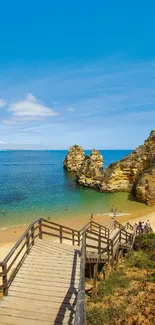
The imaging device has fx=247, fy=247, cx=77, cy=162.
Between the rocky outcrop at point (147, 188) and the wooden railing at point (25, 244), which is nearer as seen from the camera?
the wooden railing at point (25, 244)

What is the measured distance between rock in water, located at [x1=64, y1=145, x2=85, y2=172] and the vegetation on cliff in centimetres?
6851

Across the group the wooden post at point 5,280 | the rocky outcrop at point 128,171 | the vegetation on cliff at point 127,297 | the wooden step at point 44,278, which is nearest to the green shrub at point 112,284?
the vegetation on cliff at point 127,297

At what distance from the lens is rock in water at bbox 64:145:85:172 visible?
8300cm

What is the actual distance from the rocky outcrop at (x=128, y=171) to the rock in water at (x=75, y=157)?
1392 inches

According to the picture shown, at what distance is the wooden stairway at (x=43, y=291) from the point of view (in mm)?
6375

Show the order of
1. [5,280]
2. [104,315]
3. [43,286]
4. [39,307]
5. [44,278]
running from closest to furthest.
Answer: [39,307] → [5,280] → [43,286] → [44,278] → [104,315]

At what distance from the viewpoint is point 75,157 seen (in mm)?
84000

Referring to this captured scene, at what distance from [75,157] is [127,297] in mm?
74477

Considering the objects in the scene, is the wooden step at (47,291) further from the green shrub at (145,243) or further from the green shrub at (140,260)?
the green shrub at (145,243)

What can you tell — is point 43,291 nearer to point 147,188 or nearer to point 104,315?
point 104,315

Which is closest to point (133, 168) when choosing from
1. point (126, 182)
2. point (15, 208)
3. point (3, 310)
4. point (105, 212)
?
point (126, 182)

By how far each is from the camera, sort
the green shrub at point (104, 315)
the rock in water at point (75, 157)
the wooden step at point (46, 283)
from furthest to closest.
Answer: the rock in water at point (75, 157), the green shrub at point (104, 315), the wooden step at point (46, 283)

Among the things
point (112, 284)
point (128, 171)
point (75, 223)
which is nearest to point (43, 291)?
point (112, 284)

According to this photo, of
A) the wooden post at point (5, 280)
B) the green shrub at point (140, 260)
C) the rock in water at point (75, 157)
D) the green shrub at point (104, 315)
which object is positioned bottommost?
the green shrub at point (140, 260)
